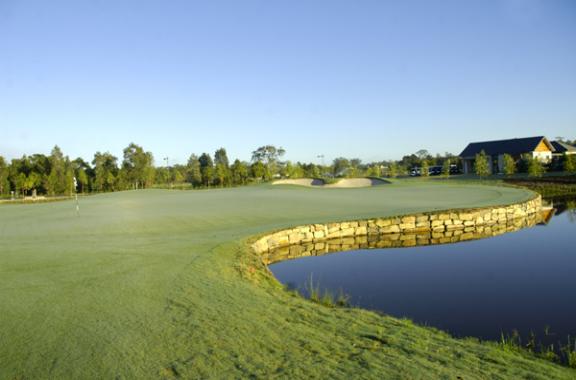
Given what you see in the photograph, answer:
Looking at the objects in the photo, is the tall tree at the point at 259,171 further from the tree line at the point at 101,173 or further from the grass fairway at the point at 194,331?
the grass fairway at the point at 194,331

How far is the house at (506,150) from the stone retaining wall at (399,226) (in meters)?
41.7

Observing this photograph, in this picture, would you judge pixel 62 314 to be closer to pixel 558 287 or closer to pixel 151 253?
Answer: pixel 151 253

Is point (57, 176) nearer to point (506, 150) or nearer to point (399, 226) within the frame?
point (399, 226)

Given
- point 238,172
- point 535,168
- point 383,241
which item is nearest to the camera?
point 383,241

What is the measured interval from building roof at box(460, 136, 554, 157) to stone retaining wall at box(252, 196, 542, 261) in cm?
4290

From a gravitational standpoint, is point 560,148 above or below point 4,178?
above

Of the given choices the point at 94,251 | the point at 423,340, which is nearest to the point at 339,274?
the point at 423,340

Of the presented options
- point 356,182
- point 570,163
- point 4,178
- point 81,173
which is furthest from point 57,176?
point 570,163

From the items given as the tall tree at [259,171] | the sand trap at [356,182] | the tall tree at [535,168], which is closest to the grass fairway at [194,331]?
the sand trap at [356,182]

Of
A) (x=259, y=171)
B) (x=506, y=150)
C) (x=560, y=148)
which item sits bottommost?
(x=259, y=171)

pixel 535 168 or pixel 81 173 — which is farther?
pixel 81 173

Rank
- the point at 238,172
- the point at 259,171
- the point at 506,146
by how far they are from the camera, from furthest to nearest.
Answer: the point at 259,171 → the point at 238,172 → the point at 506,146

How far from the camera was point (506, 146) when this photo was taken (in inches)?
2319

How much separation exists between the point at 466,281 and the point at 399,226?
269 inches
